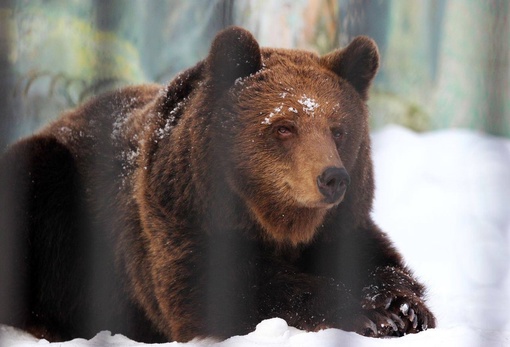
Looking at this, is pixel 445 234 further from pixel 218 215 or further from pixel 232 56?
pixel 232 56

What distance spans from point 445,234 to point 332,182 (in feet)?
12.4

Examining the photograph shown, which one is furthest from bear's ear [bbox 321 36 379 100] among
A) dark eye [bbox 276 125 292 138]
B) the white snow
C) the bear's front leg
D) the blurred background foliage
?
the blurred background foliage

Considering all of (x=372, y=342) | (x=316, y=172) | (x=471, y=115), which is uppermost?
(x=471, y=115)

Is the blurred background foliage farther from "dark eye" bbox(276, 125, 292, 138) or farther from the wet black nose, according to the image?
the wet black nose

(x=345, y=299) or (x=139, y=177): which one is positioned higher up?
(x=139, y=177)

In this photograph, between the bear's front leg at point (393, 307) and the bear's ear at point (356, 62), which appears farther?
the bear's ear at point (356, 62)

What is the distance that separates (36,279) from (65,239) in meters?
0.29

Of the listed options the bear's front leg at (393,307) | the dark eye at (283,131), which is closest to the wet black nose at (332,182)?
the dark eye at (283,131)

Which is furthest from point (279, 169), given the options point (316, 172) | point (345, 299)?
point (345, 299)

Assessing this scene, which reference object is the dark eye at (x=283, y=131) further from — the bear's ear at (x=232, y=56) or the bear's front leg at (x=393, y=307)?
the bear's front leg at (x=393, y=307)

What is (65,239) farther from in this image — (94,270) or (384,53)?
(384,53)

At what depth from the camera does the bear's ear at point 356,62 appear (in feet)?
14.1

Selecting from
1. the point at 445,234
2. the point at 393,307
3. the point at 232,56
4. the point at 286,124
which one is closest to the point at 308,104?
Result: the point at 286,124

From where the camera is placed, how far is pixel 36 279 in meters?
4.67
